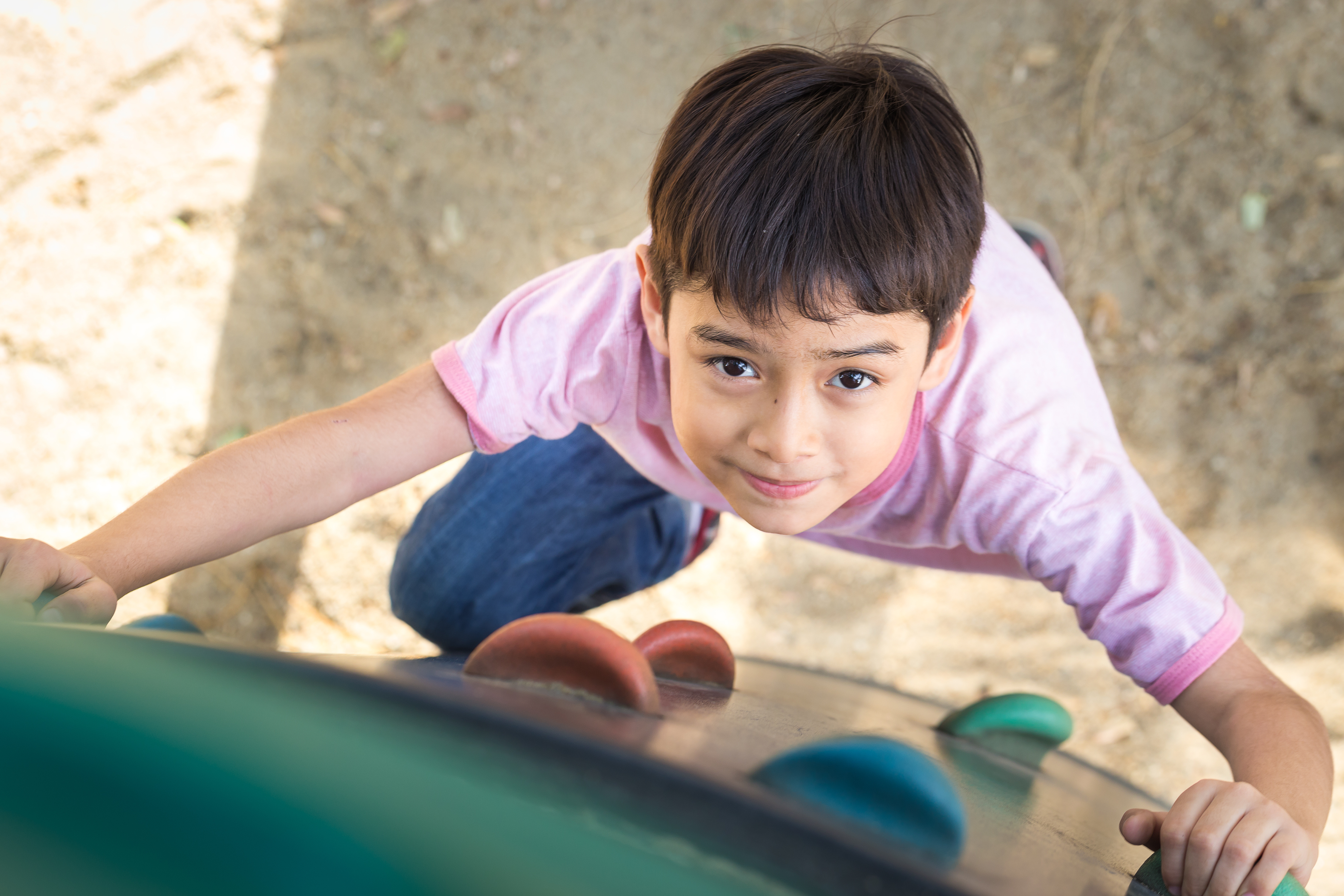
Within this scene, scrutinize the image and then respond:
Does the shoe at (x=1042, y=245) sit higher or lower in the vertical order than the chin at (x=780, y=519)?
higher

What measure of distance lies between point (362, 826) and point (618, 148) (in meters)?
1.62

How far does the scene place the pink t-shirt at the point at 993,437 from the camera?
2.60ft

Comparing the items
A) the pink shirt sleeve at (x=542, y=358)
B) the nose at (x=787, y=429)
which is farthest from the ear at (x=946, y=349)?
the pink shirt sleeve at (x=542, y=358)

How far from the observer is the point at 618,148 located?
5.89 feet

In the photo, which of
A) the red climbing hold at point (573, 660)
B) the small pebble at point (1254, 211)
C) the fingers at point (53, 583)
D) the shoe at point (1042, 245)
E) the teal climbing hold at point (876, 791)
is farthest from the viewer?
the small pebble at point (1254, 211)

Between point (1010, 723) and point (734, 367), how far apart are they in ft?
1.45

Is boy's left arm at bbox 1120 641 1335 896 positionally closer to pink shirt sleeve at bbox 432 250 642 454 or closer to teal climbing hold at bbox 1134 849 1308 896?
teal climbing hold at bbox 1134 849 1308 896

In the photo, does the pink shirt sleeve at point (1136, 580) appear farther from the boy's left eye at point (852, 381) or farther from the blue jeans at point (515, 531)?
the blue jeans at point (515, 531)

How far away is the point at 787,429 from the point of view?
2.37 feet

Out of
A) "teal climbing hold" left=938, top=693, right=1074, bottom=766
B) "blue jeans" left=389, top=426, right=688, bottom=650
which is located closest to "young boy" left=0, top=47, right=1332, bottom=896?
"teal climbing hold" left=938, top=693, right=1074, bottom=766

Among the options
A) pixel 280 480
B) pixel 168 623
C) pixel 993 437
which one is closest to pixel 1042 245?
pixel 993 437

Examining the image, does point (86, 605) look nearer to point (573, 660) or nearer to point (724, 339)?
point (573, 660)

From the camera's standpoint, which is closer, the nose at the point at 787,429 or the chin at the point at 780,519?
the nose at the point at 787,429

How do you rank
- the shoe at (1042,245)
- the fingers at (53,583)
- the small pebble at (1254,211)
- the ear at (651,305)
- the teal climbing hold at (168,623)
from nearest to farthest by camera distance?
1. the fingers at (53,583)
2. the ear at (651,305)
3. the teal climbing hold at (168,623)
4. the shoe at (1042,245)
5. the small pebble at (1254,211)
